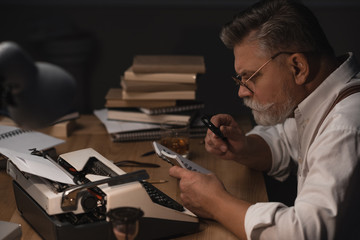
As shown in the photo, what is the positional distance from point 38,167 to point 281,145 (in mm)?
933

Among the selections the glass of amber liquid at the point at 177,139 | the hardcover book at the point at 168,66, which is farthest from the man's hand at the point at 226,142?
the hardcover book at the point at 168,66

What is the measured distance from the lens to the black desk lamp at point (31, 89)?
2.72 ft

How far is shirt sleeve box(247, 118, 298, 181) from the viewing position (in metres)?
1.89

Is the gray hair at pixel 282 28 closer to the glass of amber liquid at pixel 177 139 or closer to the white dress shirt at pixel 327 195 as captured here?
the white dress shirt at pixel 327 195

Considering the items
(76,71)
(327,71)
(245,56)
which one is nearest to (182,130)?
(245,56)

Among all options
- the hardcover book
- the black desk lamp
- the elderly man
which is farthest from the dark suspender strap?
the black desk lamp

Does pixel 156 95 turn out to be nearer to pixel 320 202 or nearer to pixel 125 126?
pixel 125 126

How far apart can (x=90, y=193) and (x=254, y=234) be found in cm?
41

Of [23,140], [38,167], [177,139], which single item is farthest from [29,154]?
[177,139]

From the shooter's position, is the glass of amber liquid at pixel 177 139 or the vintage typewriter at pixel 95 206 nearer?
the vintage typewriter at pixel 95 206

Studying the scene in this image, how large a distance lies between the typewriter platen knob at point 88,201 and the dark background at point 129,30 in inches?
56.9

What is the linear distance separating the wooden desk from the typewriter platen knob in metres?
0.20

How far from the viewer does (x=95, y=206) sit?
1248mm

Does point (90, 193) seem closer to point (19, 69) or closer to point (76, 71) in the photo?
point (19, 69)
